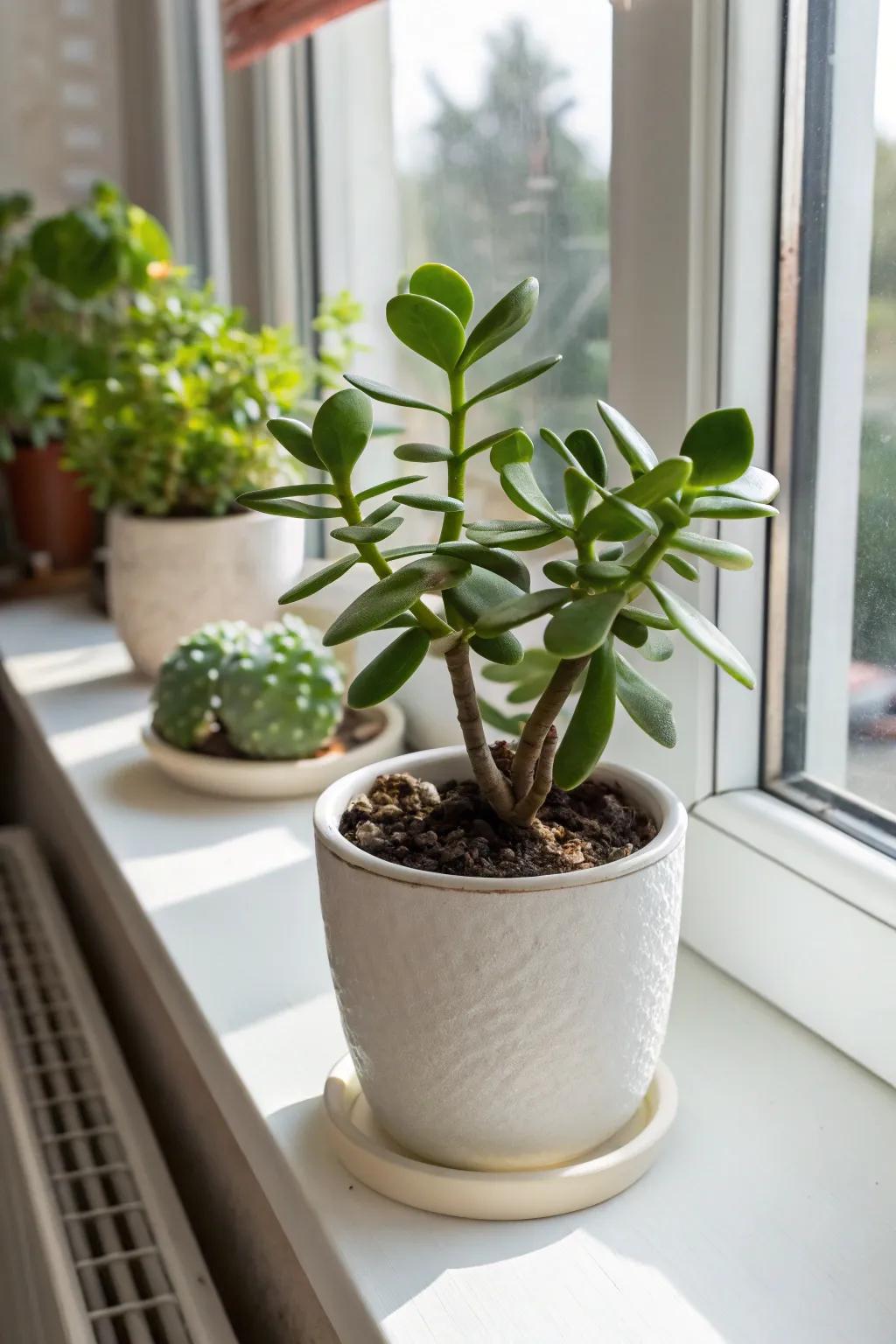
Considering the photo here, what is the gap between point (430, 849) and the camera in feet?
1.89

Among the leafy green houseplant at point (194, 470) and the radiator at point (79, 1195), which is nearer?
the radiator at point (79, 1195)

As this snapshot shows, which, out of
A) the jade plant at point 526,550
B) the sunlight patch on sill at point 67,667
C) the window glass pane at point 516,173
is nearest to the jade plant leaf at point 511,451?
the jade plant at point 526,550

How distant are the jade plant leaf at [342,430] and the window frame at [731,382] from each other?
29 centimetres

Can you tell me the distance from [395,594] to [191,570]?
787 millimetres

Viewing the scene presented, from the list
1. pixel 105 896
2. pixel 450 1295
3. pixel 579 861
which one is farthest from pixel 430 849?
pixel 105 896

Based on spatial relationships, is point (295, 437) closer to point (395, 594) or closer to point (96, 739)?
point (395, 594)

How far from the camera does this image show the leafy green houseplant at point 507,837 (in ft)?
1.61

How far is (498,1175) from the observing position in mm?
581

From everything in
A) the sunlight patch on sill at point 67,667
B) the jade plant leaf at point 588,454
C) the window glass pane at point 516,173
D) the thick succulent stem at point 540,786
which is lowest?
the sunlight patch on sill at point 67,667

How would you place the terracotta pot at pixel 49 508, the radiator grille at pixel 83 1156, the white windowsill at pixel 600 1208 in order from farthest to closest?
the terracotta pot at pixel 49 508 → the radiator grille at pixel 83 1156 → the white windowsill at pixel 600 1208

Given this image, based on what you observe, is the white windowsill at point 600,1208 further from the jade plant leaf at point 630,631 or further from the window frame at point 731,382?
the jade plant leaf at point 630,631

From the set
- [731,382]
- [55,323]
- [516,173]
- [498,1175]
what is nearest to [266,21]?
[516,173]

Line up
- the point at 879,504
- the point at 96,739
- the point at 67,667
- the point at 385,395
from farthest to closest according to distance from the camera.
Answer: the point at 67,667, the point at 96,739, the point at 879,504, the point at 385,395

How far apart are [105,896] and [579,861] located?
0.79m
